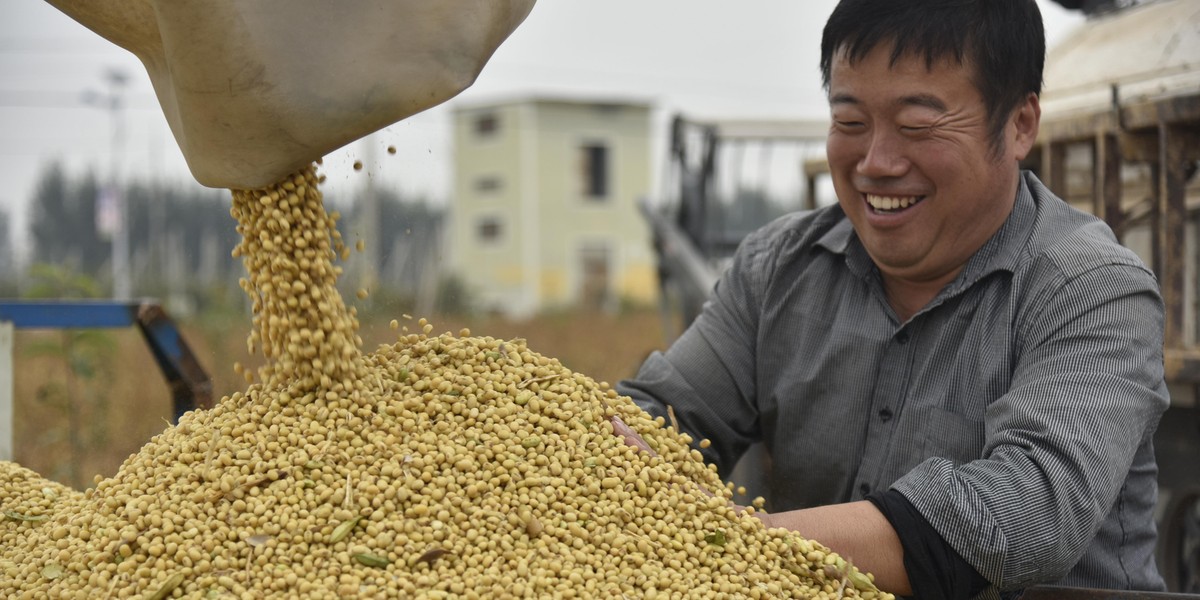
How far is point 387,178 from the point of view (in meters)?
1.86

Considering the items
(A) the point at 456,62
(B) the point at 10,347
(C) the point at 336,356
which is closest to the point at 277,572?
(C) the point at 336,356

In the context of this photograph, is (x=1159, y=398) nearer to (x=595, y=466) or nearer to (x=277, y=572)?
(x=595, y=466)

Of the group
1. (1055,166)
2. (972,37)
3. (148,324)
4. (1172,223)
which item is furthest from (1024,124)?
(148,324)

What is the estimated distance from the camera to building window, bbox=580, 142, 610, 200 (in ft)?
87.0

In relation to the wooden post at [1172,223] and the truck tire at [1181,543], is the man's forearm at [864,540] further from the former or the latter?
the truck tire at [1181,543]

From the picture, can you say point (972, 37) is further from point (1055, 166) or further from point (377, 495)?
point (1055, 166)

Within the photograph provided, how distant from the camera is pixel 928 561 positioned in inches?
60.1

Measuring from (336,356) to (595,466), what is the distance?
1.32ft

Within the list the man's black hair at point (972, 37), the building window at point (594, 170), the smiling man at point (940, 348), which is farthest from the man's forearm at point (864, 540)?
the building window at point (594, 170)

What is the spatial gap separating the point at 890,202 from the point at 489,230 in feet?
80.0

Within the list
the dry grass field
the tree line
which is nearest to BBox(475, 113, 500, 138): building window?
the tree line

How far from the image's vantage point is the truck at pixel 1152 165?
8.58 feet

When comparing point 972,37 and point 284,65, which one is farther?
point 972,37

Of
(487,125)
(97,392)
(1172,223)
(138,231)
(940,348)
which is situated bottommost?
(97,392)
